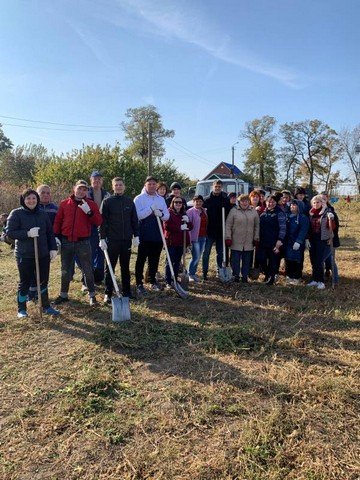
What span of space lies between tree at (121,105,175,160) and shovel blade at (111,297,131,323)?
43355mm

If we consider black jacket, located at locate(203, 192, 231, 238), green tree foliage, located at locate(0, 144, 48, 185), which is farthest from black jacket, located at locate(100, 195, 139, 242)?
green tree foliage, located at locate(0, 144, 48, 185)

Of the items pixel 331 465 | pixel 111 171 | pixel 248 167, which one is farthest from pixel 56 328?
pixel 248 167

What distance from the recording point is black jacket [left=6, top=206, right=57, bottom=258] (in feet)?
16.5

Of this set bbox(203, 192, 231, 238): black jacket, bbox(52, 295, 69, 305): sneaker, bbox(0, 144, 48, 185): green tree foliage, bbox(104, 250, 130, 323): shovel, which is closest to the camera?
bbox(104, 250, 130, 323): shovel

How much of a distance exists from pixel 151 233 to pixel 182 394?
3.25m

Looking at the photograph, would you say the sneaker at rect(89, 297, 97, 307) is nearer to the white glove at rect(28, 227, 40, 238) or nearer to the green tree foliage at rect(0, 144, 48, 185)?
the white glove at rect(28, 227, 40, 238)

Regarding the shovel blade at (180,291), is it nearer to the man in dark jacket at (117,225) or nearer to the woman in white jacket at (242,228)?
the man in dark jacket at (117,225)

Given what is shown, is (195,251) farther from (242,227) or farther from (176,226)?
(242,227)

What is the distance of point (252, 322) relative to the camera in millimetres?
4984

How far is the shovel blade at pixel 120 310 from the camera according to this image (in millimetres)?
4902

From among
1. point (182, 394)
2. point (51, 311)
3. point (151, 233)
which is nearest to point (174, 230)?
point (151, 233)

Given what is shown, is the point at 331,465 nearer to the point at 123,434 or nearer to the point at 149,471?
the point at 149,471

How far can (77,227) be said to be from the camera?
5.54m

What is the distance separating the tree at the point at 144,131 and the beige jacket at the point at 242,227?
41370 millimetres
